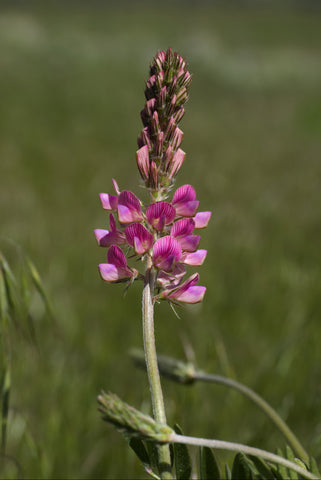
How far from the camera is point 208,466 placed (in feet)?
2.81

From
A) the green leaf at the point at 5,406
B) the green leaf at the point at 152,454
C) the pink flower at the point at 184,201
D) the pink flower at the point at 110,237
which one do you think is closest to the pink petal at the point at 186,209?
the pink flower at the point at 184,201

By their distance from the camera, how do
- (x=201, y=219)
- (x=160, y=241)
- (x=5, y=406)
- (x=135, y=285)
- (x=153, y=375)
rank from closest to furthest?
1. (x=153, y=375)
2. (x=160, y=241)
3. (x=201, y=219)
4. (x=5, y=406)
5. (x=135, y=285)

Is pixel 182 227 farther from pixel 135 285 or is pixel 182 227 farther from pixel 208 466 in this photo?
pixel 135 285

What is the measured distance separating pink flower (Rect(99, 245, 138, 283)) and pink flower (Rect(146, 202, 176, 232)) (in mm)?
75

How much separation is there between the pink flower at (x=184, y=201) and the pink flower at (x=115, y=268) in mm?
124

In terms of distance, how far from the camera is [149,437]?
0.65 metres

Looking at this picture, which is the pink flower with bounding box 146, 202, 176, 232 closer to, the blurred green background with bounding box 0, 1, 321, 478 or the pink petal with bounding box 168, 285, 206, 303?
the pink petal with bounding box 168, 285, 206, 303

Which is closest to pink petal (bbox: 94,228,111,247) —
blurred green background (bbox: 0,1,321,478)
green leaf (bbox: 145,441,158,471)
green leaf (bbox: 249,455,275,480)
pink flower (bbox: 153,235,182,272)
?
pink flower (bbox: 153,235,182,272)

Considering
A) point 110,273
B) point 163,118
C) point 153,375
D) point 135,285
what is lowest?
point 135,285

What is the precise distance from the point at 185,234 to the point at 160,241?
58mm

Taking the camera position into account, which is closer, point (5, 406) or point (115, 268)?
point (115, 268)

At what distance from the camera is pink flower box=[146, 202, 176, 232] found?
31.0 inches

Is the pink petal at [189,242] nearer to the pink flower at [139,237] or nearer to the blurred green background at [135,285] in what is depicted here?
the pink flower at [139,237]

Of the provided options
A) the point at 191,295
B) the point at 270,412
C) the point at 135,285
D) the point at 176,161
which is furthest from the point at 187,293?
the point at 135,285
